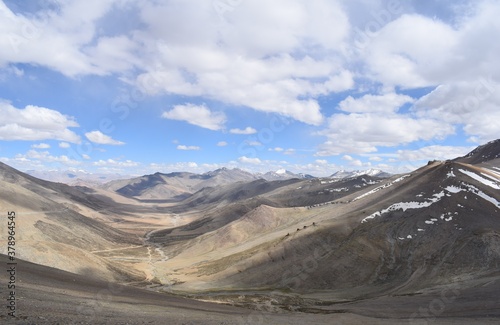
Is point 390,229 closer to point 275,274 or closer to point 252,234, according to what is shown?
point 275,274

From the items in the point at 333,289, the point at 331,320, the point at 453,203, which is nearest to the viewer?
the point at 331,320

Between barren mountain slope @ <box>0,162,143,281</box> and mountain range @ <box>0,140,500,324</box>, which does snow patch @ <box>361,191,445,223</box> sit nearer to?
mountain range @ <box>0,140,500,324</box>

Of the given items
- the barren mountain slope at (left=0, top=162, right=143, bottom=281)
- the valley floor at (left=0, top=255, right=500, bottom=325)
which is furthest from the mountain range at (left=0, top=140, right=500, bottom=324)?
the barren mountain slope at (left=0, top=162, right=143, bottom=281)

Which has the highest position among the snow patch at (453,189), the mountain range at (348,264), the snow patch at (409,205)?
the snow patch at (453,189)

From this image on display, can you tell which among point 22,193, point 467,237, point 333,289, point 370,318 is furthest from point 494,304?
point 22,193

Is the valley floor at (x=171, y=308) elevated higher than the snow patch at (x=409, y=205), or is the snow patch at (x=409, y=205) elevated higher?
the snow patch at (x=409, y=205)

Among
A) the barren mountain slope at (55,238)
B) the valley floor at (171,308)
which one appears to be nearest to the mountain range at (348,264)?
the valley floor at (171,308)

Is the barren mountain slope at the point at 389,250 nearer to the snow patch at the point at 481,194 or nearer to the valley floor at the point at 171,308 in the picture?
the snow patch at the point at 481,194

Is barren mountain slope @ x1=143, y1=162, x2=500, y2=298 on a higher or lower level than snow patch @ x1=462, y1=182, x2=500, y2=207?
lower

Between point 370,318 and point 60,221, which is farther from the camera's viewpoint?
point 60,221

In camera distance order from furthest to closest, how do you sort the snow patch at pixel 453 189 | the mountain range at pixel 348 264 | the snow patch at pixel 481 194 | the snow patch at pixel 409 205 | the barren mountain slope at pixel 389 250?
the snow patch at pixel 453 189
the snow patch at pixel 409 205
the snow patch at pixel 481 194
the barren mountain slope at pixel 389 250
the mountain range at pixel 348 264

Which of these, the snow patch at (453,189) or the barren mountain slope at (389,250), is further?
the snow patch at (453,189)
